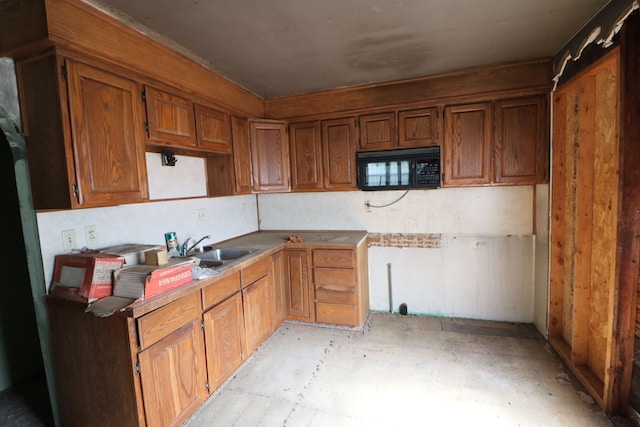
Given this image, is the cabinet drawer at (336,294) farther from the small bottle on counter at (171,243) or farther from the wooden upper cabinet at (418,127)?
the wooden upper cabinet at (418,127)

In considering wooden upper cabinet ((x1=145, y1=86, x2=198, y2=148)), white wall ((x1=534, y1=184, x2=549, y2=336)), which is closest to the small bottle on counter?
wooden upper cabinet ((x1=145, y1=86, x2=198, y2=148))

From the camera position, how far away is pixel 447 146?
2.80m

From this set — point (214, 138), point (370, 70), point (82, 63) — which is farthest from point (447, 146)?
point (82, 63)

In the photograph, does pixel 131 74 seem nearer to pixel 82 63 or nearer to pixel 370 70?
pixel 82 63

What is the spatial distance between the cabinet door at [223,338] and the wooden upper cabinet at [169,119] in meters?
1.21

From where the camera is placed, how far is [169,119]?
6.79ft

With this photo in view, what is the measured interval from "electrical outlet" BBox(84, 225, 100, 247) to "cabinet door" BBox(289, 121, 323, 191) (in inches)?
74.1

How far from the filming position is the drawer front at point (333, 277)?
288 cm

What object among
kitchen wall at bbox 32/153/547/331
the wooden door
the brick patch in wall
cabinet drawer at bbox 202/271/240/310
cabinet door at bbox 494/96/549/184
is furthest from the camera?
the brick patch in wall

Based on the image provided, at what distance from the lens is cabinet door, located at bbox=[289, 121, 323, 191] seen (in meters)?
3.20

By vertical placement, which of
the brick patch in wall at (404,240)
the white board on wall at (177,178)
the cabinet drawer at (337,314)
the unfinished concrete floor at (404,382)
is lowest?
the unfinished concrete floor at (404,382)

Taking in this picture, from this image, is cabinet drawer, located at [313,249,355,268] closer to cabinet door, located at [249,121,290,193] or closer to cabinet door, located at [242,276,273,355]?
cabinet door, located at [242,276,273,355]

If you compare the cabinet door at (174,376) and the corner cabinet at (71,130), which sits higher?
the corner cabinet at (71,130)

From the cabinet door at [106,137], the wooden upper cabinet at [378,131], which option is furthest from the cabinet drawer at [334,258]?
the cabinet door at [106,137]
